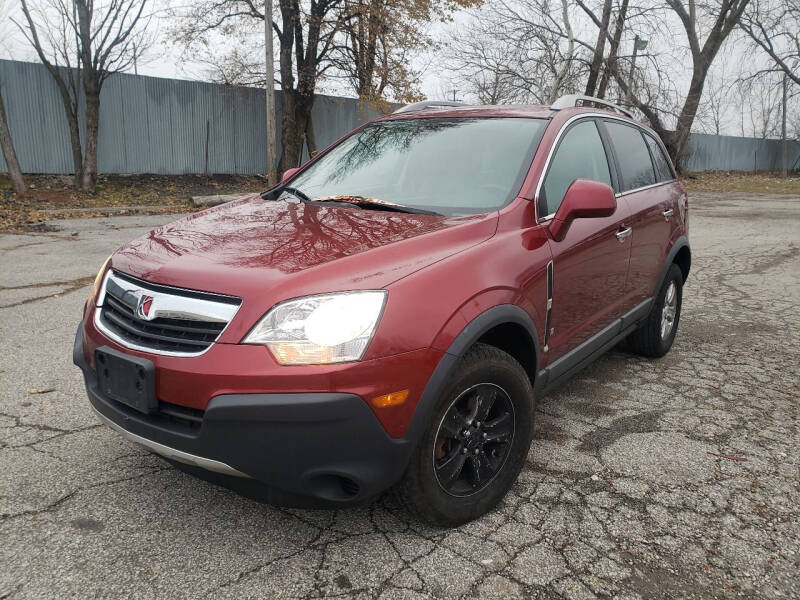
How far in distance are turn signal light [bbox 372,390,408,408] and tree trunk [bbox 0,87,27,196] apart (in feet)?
49.3

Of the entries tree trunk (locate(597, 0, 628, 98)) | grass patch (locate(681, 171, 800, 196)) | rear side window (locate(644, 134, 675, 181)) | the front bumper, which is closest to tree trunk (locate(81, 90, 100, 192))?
rear side window (locate(644, 134, 675, 181))

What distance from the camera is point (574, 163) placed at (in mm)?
3465

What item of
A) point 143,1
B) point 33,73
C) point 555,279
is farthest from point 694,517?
point 33,73

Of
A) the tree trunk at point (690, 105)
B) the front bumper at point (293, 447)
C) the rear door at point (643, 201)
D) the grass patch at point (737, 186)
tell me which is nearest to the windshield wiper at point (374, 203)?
the front bumper at point (293, 447)

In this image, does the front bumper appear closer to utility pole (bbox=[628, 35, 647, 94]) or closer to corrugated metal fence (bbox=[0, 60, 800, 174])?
corrugated metal fence (bbox=[0, 60, 800, 174])

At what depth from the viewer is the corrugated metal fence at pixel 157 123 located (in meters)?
16.6

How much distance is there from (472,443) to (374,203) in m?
1.23

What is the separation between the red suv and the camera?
2.09 meters

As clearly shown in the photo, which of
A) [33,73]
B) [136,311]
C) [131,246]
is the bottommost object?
[136,311]

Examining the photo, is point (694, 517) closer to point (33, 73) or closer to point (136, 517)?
point (136, 517)

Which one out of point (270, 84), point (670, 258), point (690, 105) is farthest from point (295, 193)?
point (690, 105)

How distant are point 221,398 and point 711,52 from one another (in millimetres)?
31798

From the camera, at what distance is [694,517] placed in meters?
2.68

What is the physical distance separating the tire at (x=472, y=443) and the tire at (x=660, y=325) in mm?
2042
